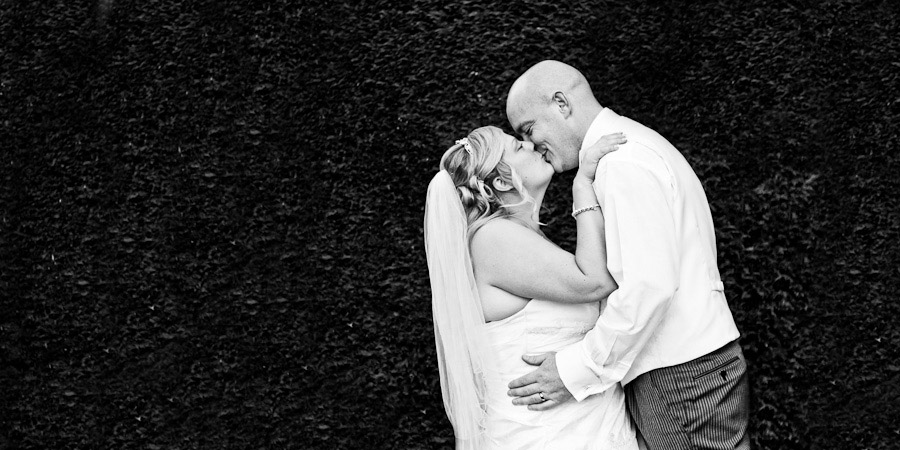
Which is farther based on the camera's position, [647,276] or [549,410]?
[549,410]

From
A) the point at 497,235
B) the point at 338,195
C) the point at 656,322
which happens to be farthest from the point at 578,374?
the point at 338,195

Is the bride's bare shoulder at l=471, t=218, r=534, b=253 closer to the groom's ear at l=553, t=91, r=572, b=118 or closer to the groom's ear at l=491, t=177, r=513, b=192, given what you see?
the groom's ear at l=491, t=177, r=513, b=192

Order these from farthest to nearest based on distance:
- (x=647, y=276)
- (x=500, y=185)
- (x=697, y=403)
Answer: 1. (x=500, y=185)
2. (x=697, y=403)
3. (x=647, y=276)

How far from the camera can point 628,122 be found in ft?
8.40

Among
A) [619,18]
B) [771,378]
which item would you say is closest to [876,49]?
[619,18]

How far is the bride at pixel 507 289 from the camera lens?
249cm

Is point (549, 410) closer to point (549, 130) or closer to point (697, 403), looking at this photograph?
point (697, 403)

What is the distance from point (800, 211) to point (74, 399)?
306cm

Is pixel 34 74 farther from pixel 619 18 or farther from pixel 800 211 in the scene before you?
pixel 800 211

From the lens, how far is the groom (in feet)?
7.61

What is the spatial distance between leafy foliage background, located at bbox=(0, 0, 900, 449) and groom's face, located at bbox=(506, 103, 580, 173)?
3.20ft

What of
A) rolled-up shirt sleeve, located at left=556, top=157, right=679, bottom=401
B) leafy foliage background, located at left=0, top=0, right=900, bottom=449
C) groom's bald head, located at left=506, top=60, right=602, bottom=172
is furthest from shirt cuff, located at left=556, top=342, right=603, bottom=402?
leafy foliage background, located at left=0, top=0, right=900, bottom=449

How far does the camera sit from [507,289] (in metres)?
2.60

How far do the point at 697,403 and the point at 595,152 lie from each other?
717 mm
